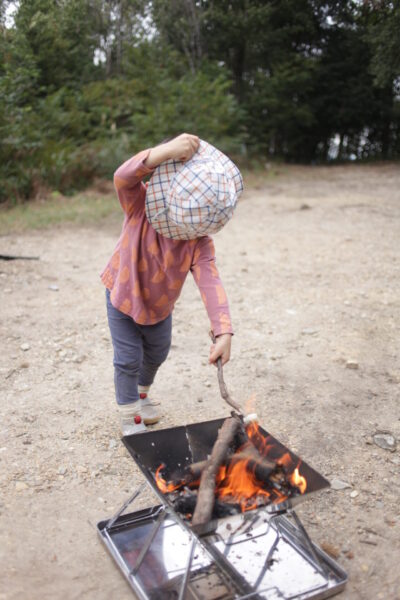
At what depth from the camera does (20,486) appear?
8.62ft

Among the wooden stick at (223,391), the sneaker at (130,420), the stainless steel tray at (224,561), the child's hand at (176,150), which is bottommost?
the stainless steel tray at (224,561)

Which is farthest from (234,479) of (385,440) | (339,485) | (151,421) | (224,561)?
(385,440)

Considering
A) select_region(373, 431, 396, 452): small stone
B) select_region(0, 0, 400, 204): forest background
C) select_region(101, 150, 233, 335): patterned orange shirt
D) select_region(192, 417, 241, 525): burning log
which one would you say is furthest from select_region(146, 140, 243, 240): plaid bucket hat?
select_region(0, 0, 400, 204): forest background

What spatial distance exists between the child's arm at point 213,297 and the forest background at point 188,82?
5.23 m

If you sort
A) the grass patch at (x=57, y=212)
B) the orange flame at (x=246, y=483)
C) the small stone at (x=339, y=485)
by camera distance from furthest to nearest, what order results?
1. the grass patch at (x=57, y=212)
2. the small stone at (x=339, y=485)
3. the orange flame at (x=246, y=483)

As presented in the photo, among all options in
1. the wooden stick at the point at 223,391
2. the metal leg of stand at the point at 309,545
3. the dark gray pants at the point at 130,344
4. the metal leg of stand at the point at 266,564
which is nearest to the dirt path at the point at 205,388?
the metal leg of stand at the point at 309,545

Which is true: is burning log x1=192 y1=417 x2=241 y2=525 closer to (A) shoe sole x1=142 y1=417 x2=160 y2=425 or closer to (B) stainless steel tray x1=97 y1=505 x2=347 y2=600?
(B) stainless steel tray x1=97 y1=505 x2=347 y2=600

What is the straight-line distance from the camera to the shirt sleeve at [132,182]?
221 cm

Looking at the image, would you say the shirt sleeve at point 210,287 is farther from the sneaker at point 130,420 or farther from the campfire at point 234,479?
the sneaker at point 130,420

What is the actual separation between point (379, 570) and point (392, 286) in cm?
380

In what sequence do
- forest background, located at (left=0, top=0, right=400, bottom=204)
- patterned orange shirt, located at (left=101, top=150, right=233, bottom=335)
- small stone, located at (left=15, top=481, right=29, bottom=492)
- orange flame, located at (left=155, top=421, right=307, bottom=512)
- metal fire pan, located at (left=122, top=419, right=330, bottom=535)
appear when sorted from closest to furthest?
orange flame, located at (left=155, top=421, right=307, bottom=512)
metal fire pan, located at (left=122, top=419, right=330, bottom=535)
patterned orange shirt, located at (left=101, top=150, right=233, bottom=335)
small stone, located at (left=15, top=481, right=29, bottom=492)
forest background, located at (left=0, top=0, right=400, bottom=204)

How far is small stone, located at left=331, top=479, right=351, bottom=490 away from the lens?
2.71m

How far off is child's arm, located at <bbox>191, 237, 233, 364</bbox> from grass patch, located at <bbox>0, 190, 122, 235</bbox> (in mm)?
5329

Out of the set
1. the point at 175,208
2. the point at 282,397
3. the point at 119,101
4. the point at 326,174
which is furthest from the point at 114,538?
the point at 326,174
